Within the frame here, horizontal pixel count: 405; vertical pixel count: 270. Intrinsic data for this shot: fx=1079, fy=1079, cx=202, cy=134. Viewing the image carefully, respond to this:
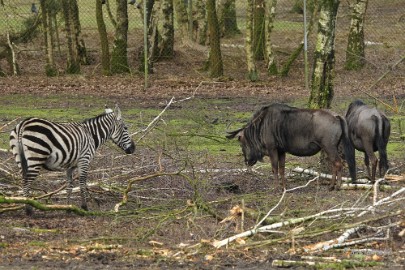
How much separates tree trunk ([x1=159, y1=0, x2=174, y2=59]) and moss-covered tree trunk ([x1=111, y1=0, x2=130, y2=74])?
184cm

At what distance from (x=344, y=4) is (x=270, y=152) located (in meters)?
32.7

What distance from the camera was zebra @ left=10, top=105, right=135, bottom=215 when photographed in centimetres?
1509

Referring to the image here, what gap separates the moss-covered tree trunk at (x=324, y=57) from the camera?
17969mm

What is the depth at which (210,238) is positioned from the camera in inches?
509

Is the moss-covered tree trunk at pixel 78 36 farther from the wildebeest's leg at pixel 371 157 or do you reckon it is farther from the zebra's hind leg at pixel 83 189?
the zebra's hind leg at pixel 83 189

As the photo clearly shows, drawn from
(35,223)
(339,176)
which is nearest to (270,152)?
(339,176)

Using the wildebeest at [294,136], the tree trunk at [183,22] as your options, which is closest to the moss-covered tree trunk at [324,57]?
the wildebeest at [294,136]

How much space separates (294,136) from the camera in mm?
17250

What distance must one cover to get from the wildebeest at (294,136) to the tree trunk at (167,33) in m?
18.6

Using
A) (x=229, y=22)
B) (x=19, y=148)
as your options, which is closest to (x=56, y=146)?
(x=19, y=148)

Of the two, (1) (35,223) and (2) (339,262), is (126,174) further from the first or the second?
(2) (339,262)

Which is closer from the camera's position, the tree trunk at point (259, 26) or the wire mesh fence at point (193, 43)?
the wire mesh fence at point (193, 43)

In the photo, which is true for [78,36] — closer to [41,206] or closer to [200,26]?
[200,26]

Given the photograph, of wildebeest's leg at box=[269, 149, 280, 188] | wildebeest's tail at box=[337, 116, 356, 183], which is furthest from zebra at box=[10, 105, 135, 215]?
wildebeest's tail at box=[337, 116, 356, 183]
